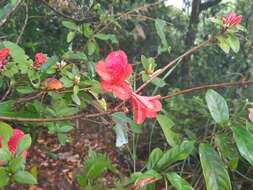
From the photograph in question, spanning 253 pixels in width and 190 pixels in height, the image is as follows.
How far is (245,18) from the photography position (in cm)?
380

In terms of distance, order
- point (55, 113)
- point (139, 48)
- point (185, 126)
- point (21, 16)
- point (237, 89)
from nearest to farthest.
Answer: point (55, 113) → point (21, 16) → point (185, 126) → point (237, 89) → point (139, 48)

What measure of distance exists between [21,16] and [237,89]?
1.55 m

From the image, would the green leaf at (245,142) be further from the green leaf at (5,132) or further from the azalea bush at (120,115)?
the green leaf at (5,132)

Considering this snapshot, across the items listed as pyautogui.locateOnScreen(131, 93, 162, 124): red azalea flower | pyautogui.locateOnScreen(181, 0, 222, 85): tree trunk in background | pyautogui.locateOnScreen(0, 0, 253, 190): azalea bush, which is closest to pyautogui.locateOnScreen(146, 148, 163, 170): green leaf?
pyautogui.locateOnScreen(0, 0, 253, 190): azalea bush

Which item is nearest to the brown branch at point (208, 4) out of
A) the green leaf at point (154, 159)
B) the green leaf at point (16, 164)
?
the green leaf at point (154, 159)

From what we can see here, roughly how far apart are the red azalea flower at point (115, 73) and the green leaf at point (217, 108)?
36 cm

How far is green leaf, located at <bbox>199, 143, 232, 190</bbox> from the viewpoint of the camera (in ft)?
4.16

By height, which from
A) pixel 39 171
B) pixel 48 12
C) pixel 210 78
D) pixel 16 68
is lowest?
pixel 39 171

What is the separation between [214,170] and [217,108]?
176 millimetres

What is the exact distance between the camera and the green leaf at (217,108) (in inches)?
52.3

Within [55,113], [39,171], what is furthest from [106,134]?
[55,113]

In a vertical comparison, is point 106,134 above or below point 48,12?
below

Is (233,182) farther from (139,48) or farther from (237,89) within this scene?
(139,48)

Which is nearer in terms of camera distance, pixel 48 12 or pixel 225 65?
pixel 48 12
